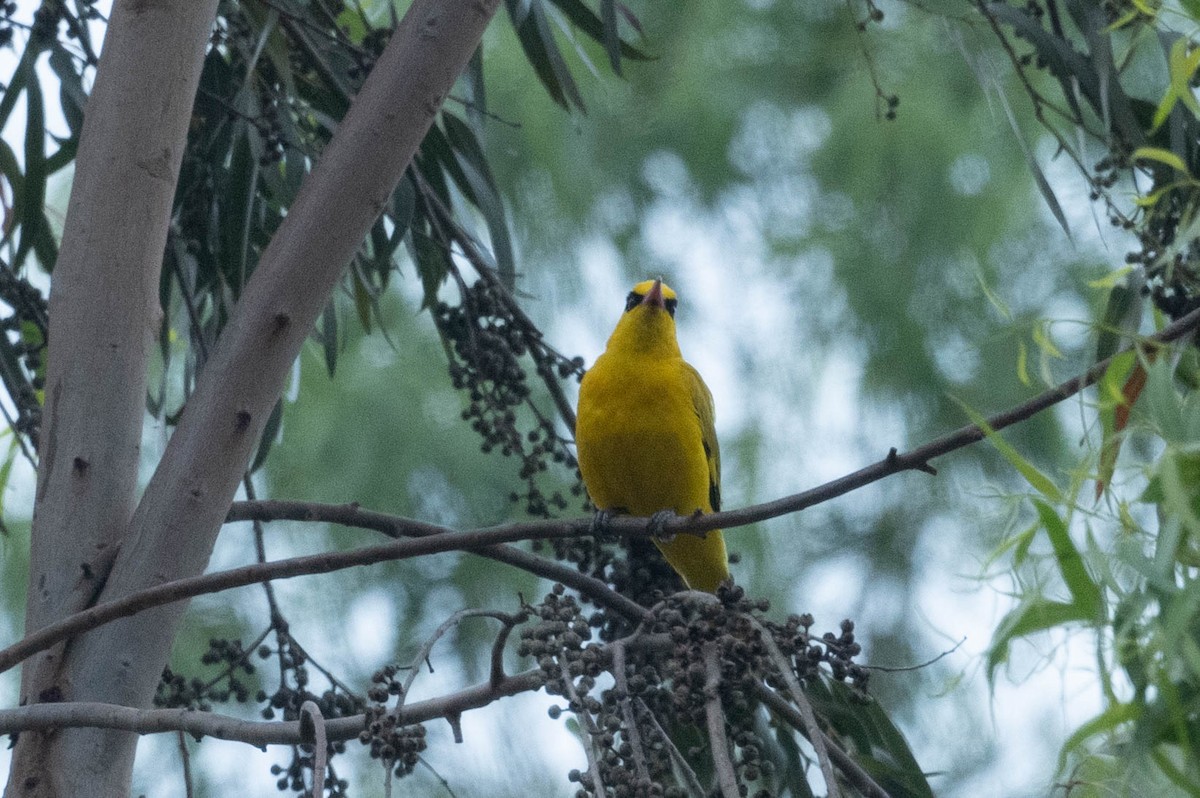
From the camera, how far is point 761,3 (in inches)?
266

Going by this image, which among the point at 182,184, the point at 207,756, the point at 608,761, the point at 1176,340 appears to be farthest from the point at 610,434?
the point at 207,756

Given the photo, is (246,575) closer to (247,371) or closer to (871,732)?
(247,371)

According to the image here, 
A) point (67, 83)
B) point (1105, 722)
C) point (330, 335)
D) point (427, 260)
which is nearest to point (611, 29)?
point (427, 260)

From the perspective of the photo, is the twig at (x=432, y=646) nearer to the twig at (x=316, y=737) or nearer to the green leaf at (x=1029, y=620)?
the twig at (x=316, y=737)

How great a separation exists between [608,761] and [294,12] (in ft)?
6.20

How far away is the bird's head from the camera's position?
409cm

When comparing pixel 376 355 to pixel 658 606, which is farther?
pixel 376 355

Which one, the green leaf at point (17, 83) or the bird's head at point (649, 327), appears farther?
the bird's head at point (649, 327)

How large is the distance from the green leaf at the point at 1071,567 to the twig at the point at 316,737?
72 cm

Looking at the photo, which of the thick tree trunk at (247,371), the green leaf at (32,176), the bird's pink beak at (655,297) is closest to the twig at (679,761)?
the thick tree trunk at (247,371)

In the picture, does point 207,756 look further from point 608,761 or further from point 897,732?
point 608,761

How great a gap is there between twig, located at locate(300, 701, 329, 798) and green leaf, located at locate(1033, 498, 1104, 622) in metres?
0.72

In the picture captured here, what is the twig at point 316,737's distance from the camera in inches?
54.4

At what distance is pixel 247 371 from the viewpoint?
2.27 metres
